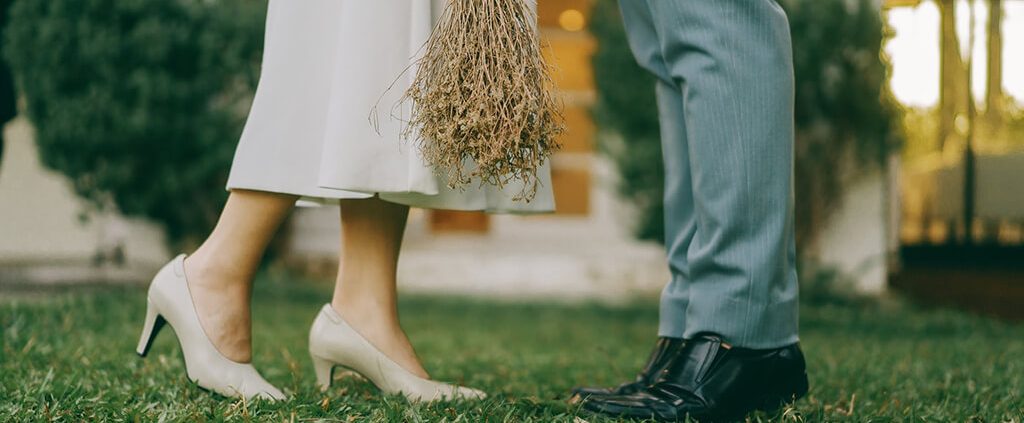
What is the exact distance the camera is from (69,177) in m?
4.04

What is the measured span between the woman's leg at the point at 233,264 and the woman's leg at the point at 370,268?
12cm

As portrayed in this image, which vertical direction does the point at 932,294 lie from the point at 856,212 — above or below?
below

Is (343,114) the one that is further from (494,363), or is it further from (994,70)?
(994,70)

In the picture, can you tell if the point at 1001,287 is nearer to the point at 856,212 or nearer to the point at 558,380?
the point at 856,212

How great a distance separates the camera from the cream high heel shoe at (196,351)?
4.67 feet

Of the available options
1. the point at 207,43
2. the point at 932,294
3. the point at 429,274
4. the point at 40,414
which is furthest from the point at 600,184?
the point at 40,414

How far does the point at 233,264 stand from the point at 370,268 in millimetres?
219

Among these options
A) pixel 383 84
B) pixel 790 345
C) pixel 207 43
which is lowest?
pixel 790 345

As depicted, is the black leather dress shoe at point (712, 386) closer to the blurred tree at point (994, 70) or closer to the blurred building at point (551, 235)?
the blurred building at point (551, 235)

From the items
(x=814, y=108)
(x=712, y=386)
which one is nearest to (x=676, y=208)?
(x=712, y=386)

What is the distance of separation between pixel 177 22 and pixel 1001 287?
3756 mm

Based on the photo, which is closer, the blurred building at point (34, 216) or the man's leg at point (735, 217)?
the man's leg at point (735, 217)

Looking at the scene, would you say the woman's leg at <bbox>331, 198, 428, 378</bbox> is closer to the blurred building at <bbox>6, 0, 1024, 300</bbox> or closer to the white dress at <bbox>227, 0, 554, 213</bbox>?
the white dress at <bbox>227, 0, 554, 213</bbox>

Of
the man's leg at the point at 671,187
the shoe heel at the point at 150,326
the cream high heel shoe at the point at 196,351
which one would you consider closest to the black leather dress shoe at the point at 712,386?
the man's leg at the point at 671,187
